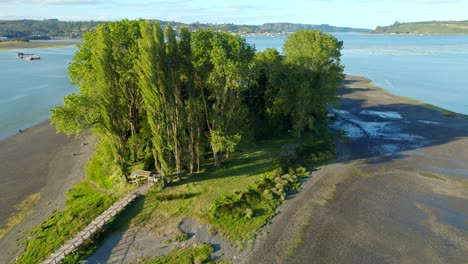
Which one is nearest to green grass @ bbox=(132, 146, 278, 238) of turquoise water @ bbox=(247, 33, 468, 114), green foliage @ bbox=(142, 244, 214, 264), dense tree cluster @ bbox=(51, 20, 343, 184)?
dense tree cluster @ bbox=(51, 20, 343, 184)

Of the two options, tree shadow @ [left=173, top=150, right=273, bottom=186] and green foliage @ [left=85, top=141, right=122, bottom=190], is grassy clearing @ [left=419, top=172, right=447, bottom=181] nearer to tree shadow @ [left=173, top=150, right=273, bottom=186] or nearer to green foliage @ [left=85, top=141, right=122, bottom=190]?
tree shadow @ [left=173, top=150, right=273, bottom=186]

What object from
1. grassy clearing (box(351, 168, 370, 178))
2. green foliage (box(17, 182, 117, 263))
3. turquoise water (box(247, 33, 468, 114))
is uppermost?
turquoise water (box(247, 33, 468, 114))

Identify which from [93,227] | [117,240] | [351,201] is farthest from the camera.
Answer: [351,201]

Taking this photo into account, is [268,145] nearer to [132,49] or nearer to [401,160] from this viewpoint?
[401,160]

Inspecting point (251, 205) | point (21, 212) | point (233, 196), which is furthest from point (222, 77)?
point (21, 212)

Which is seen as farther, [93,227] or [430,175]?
[430,175]

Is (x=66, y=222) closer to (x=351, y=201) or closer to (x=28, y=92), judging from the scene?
(x=351, y=201)

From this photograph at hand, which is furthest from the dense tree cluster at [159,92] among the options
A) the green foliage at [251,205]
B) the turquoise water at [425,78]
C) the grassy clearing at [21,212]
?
the turquoise water at [425,78]

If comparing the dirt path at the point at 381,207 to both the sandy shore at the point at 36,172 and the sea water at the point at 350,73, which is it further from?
the sea water at the point at 350,73
